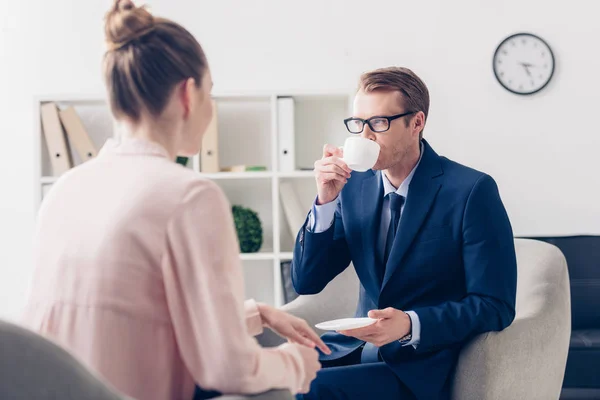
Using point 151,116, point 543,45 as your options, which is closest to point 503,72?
point 543,45

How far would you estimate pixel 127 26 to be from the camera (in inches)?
45.1

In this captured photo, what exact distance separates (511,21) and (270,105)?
51.4 inches

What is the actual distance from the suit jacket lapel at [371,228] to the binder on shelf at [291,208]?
149 cm

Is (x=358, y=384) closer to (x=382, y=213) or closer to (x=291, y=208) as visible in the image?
(x=382, y=213)

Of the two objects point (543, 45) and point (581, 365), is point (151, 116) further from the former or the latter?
point (543, 45)

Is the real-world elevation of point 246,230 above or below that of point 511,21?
below

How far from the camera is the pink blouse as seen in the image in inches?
40.3

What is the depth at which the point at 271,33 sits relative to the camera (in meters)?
3.78

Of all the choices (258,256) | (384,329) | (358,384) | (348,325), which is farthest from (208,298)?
(258,256)

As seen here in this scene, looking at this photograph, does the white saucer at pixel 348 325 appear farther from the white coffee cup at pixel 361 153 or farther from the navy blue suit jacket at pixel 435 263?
the white coffee cup at pixel 361 153

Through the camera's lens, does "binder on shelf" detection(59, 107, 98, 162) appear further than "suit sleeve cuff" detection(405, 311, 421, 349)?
Yes

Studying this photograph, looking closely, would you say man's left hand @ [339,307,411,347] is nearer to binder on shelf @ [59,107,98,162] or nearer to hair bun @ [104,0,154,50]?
hair bun @ [104,0,154,50]

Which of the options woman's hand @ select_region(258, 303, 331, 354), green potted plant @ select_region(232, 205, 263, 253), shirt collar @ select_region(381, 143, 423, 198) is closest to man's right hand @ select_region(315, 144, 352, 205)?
shirt collar @ select_region(381, 143, 423, 198)

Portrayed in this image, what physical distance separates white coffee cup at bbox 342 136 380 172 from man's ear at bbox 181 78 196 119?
74 cm
